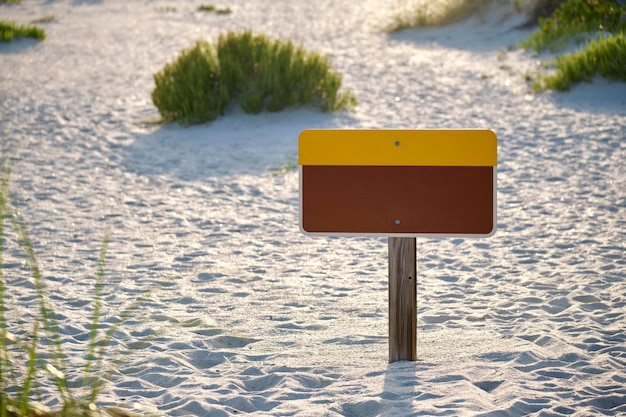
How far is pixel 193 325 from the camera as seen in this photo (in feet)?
14.2

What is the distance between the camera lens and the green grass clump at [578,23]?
12.7 metres

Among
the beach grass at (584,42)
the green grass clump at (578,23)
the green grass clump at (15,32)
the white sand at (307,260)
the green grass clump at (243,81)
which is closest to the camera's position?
the white sand at (307,260)

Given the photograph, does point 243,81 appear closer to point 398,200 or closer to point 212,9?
point 398,200

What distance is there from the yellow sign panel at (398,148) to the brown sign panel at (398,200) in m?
0.03

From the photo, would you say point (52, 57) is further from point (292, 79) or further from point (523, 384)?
point (523, 384)

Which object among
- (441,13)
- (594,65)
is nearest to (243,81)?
(594,65)

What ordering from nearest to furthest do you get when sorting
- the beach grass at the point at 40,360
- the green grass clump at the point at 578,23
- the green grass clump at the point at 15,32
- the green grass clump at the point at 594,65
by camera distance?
1. the beach grass at the point at 40,360
2. the green grass clump at the point at 594,65
3. the green grass clump at the point at 578,23
4. the green grass clump at the point at 15,32

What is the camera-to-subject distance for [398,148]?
130 inches

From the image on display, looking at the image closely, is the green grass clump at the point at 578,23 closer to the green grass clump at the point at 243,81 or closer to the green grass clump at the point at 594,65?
the green grass clump at the point at 594,65

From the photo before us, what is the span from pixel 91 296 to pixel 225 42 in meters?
6.06

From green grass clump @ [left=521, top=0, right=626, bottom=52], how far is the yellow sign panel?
10.0m

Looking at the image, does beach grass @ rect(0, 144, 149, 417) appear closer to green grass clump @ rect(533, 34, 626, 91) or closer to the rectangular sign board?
the rectangular sign board

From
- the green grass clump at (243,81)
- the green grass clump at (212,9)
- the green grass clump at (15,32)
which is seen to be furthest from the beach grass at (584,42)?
the green grass clump at (212,9)

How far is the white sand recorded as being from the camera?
3.52m
